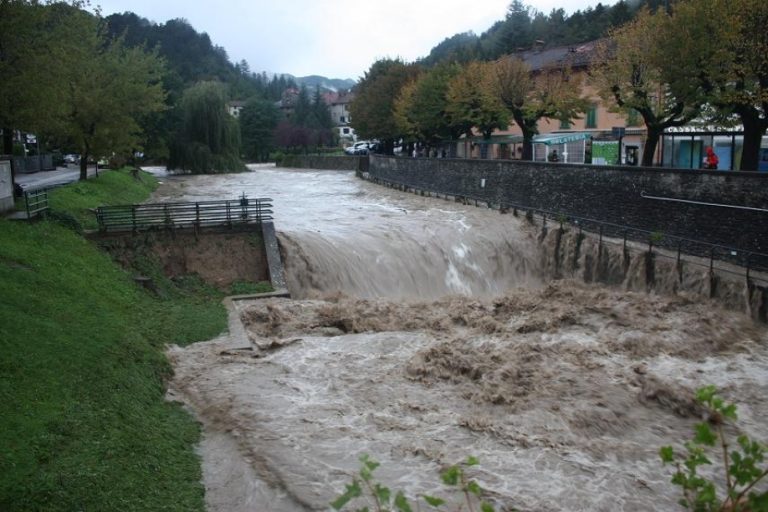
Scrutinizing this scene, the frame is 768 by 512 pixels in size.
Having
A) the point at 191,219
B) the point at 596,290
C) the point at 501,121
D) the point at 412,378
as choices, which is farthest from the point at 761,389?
the point at 501,121

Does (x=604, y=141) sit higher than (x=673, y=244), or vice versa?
(x=604, y=141)

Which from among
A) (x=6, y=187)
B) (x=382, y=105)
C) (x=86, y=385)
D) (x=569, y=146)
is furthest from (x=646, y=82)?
(x=382, y=105)

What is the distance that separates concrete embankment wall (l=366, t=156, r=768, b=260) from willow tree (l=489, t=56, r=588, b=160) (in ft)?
13.5

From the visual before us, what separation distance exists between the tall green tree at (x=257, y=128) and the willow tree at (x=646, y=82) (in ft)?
254

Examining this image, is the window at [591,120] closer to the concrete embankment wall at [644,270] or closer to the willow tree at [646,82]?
the willow tree at [646,82]

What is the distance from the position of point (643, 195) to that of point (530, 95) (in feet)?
49.3

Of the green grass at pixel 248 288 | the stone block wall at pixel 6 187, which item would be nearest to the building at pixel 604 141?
the green grass at pixel 248 288

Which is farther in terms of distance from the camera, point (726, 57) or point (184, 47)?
point (184, 47)

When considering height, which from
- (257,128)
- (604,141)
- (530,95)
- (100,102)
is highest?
(257,128)

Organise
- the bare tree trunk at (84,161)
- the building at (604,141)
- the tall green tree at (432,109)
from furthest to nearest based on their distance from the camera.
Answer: the tall green tree at (432,109), the bare tree trunk at (84,161), the building at (604,141)

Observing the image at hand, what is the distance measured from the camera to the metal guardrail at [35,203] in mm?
19348

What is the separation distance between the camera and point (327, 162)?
7706 cm

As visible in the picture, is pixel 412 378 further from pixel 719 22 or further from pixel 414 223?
pixel 719 22

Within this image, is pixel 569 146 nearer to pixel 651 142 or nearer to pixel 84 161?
pixel 651 142
